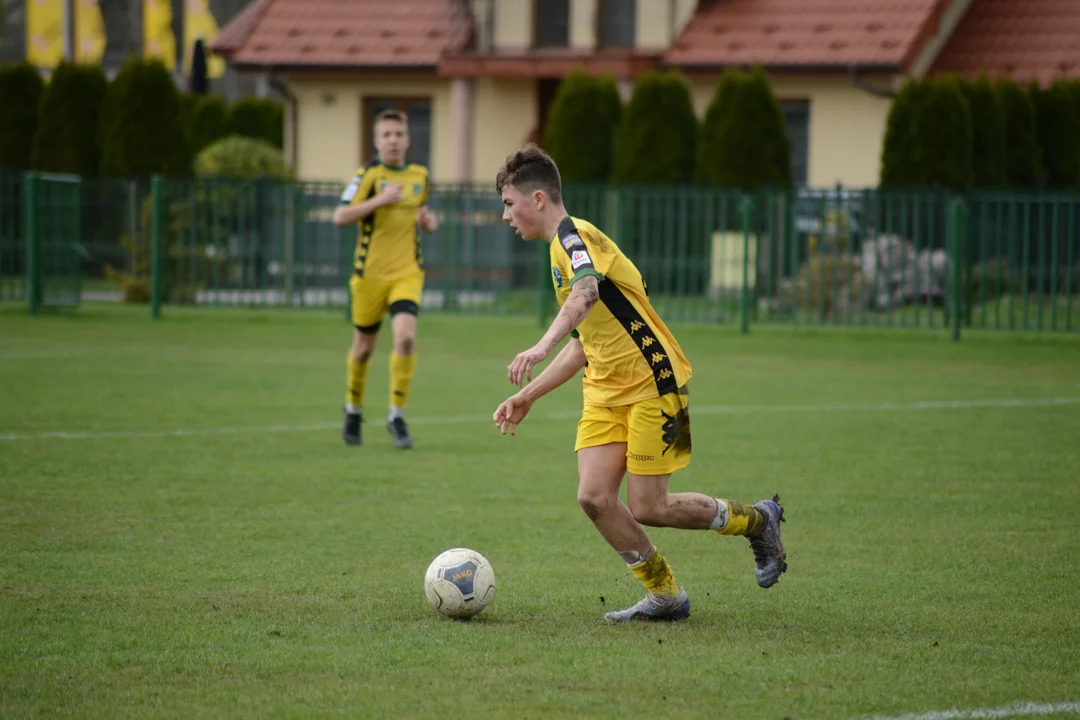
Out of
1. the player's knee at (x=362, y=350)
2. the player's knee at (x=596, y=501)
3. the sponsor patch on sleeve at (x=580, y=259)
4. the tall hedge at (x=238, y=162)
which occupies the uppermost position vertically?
the tall hedge at (x=238, y=162)

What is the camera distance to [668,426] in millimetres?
6191

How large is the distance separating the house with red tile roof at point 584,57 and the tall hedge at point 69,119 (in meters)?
3.23

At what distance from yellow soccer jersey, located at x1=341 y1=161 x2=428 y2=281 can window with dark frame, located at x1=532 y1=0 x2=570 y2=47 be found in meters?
22.0

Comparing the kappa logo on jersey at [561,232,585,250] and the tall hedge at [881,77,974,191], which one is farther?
the tall hedge at [881,77,974,191]

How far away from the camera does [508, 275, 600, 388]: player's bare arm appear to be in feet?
19.0

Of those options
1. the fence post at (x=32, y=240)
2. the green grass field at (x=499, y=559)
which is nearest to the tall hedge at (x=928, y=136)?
the green grass field at (x=499, y=559)

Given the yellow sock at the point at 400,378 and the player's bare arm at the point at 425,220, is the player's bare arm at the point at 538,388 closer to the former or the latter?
the yellow sock at the point at 400,378

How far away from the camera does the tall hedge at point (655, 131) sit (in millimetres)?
28328

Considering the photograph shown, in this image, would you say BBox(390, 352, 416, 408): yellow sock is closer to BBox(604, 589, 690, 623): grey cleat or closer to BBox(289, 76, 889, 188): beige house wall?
BBox(604, 589, 690, 623): grey cleat

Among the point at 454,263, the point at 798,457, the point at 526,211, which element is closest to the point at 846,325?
the point at 454,263

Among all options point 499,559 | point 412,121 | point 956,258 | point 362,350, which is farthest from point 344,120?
point 499,559

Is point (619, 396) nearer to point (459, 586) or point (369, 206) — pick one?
point (459, 586)

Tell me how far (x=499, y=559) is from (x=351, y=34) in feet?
92.5

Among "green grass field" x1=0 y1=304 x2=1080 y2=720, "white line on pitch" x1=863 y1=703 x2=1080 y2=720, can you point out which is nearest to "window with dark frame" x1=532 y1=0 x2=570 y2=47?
"green grass field" x1=0 y1=304 x2=1080 y2=720
